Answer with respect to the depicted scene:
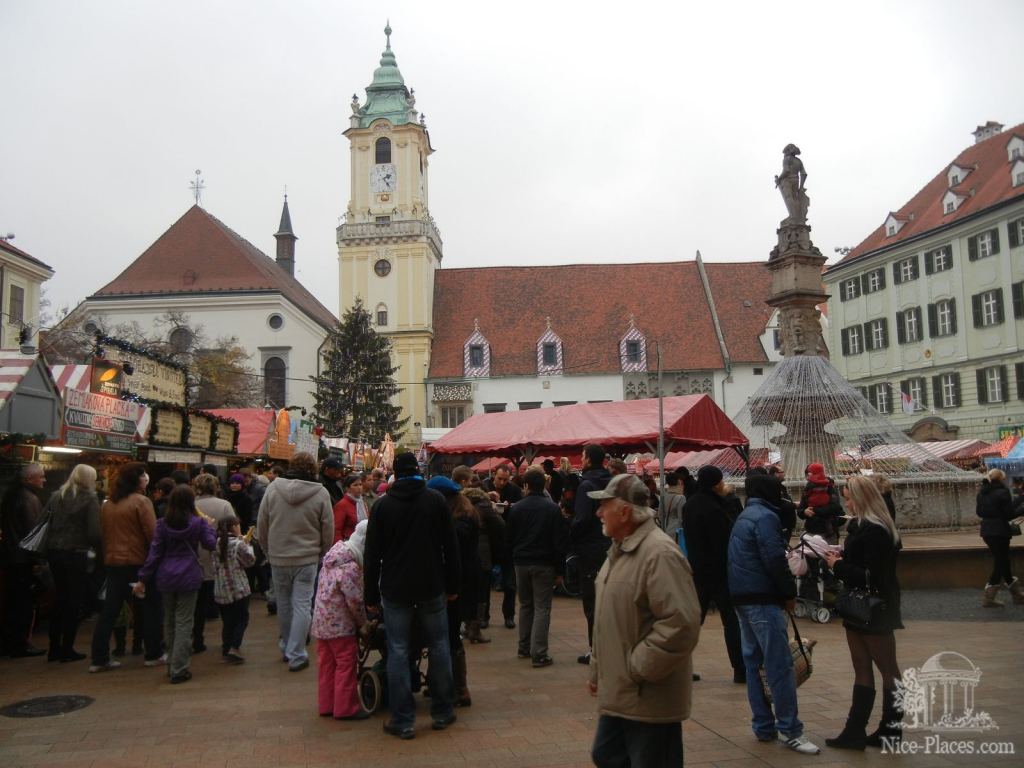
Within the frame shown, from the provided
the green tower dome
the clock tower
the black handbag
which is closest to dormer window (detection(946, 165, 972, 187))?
the clock tower

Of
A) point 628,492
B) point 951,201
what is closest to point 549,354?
point 951,201

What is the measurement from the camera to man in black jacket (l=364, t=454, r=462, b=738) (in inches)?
241

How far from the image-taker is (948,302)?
39719 mm

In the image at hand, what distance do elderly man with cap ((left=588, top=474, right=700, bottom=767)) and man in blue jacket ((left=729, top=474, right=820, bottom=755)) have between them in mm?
1940

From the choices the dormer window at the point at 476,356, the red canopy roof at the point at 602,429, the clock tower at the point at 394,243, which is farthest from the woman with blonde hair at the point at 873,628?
the dormer window at the point at 476,356

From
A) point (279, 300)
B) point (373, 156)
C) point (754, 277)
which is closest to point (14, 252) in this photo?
point (279, 300)

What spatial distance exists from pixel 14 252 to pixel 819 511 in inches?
1368

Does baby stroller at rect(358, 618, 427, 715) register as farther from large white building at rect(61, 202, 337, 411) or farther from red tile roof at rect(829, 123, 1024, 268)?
large white building at rect(61, 202, 337, 411)

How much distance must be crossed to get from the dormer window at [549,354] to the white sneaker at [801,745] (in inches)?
1907

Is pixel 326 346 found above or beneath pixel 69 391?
above

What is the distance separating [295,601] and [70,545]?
98.2 inches

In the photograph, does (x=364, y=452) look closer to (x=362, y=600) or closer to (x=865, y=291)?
(x=362, y=600)

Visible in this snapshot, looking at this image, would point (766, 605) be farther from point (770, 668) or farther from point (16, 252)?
point (16, 252)

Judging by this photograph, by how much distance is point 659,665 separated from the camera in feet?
12.0
